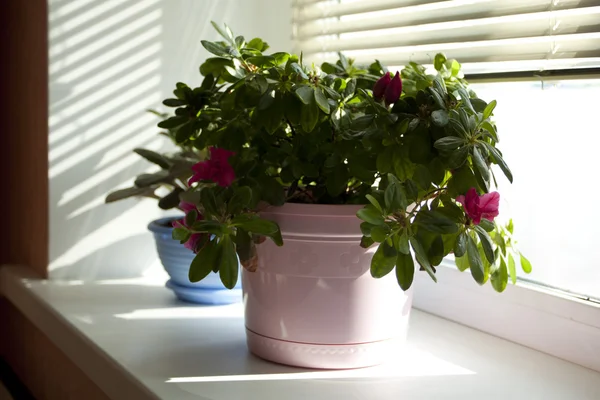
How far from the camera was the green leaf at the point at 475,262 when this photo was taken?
0.80 metres

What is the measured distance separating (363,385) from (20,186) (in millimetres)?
1113

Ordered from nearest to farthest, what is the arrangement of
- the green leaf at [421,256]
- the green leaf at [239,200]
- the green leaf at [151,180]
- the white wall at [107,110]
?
the green leaf at [421,256] < the green leaf at [239,200] < the green leaf at [151,180] < the white wall at [107,110]

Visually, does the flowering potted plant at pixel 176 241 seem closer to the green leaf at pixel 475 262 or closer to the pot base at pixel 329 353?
the pot base at pixel 329 353

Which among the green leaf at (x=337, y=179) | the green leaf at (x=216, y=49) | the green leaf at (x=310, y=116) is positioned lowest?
the green leaf at (x=337, y=179)

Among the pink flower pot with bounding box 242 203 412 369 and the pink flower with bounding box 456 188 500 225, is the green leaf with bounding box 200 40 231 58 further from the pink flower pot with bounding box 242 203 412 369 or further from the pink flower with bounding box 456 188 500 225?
the pink flower with bounding box 456 188 500 225

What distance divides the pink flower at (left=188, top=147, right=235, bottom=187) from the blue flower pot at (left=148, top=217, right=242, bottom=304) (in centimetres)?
39

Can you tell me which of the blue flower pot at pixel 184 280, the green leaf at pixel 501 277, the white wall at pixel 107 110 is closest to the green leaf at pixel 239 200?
the green leaf at pixel 501 277

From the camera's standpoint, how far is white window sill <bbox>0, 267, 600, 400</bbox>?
0.94 metres

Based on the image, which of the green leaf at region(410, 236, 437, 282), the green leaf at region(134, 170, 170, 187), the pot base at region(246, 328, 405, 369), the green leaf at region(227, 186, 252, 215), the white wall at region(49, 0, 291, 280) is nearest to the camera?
the green leaf at region(410, 236, 437, 282)

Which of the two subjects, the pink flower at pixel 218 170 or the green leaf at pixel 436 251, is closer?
the green leaf at pixel 436 251

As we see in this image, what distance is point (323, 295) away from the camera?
0.96 meters

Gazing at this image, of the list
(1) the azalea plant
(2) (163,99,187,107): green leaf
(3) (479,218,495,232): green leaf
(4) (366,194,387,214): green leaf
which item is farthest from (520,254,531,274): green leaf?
(2) (163,99,187,107): green leaf

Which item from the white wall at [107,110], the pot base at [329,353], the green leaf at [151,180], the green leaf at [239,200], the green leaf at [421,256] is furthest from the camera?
the white wall at [107,110]

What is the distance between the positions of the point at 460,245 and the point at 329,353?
27 centimetres
